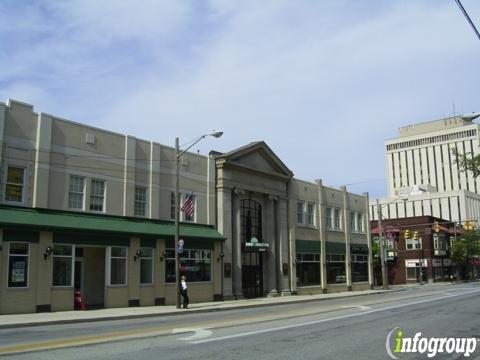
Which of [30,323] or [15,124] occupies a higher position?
[15,124]

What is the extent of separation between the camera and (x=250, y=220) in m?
37.3

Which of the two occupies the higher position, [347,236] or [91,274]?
[347,236]

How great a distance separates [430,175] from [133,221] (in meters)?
137

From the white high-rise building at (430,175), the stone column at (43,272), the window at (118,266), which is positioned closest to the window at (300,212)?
the window at (118,266)

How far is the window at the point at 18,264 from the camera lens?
2300 centimetres

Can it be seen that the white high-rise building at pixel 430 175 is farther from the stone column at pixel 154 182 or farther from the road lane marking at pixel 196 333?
the road lane marking at pixel 196 333

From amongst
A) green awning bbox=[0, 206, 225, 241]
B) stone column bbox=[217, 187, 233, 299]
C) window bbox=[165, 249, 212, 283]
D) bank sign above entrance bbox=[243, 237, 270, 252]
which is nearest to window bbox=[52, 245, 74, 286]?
green awning bbox=[0, 206, 225, 241]

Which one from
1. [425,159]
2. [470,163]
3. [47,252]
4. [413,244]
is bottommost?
[47,252]

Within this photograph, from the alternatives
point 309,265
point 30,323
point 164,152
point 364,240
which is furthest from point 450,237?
point 30,323

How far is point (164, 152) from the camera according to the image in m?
31.4

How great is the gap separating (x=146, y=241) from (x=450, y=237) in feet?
222

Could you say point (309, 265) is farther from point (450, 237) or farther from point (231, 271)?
point (450, 237)

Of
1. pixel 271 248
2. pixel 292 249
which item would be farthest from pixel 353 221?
pixel 271 248

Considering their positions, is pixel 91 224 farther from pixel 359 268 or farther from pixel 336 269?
A: pixel 359 268
